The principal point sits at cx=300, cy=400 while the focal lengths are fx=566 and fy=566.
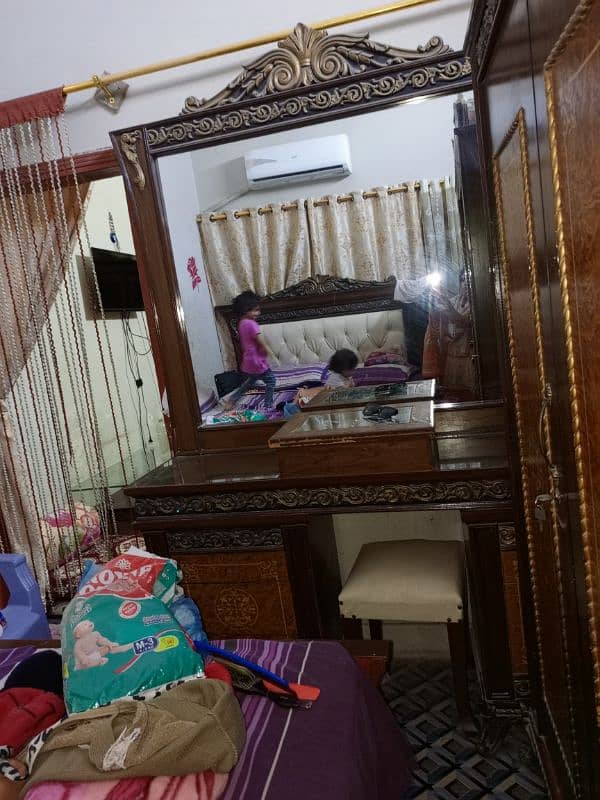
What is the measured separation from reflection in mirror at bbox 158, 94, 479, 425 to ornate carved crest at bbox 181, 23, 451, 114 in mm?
143

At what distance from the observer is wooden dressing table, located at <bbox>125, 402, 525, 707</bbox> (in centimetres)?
169

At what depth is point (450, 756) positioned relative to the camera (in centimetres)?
173

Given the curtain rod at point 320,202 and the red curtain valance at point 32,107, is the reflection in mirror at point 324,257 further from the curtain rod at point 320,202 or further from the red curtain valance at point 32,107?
the red curtain valance at point 32,107

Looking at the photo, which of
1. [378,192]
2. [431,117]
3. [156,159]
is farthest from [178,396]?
[431,117]

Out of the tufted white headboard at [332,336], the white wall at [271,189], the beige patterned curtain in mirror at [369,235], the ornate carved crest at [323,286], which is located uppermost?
the white wall at [271,189]

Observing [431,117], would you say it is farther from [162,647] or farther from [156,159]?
[162,647]

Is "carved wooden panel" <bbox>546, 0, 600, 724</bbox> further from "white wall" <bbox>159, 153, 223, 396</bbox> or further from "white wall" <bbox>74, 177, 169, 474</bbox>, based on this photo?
"white wall" <bbox>74, 177, 169, 474</bbox>

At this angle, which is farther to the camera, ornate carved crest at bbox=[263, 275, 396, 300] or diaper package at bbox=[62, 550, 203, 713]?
ornate carved crest at bbox=[263, 275, 396, 300]

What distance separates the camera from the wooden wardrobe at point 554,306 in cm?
69

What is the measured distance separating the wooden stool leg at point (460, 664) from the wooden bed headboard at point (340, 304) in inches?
35.5

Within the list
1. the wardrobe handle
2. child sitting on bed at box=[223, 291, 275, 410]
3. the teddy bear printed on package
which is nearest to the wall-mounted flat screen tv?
child sitting on bed at box=[223, 291, 275, 410]

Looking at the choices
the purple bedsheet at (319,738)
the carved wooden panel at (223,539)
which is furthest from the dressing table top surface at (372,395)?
the purple bedsheet at (319,738)

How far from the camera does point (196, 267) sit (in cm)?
218

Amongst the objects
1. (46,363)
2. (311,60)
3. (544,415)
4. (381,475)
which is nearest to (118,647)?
(381,475)
